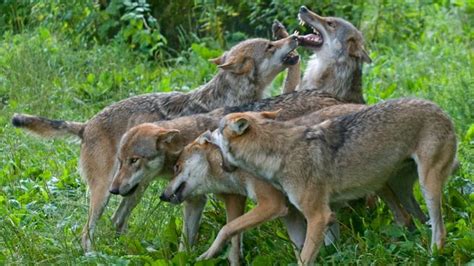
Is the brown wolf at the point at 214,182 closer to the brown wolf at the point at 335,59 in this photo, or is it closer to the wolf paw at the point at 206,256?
the wolf paw at the point at 206,256

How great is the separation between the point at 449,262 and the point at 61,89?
642cm

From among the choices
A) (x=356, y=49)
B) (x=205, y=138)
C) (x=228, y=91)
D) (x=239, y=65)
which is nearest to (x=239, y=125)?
(x=205, y=138)

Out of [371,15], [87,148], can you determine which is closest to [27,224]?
[87,148]

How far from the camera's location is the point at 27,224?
904 centimetres

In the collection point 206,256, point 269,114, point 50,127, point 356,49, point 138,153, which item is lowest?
point 206,256

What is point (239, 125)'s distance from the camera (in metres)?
7.68

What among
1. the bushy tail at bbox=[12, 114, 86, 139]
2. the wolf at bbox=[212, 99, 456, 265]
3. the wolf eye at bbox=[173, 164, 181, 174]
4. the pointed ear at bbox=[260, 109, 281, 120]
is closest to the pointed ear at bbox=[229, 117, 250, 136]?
the wolf at bbox=[212, 99, 456, 265]

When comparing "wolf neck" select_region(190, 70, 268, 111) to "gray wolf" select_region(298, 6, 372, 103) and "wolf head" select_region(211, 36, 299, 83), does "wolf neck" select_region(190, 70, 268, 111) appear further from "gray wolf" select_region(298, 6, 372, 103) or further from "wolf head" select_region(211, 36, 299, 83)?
"gray wolf" select_region(298, 6, 372, 103)

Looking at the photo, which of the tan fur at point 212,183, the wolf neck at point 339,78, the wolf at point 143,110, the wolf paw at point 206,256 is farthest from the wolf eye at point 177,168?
the wolf neck at point 339,78

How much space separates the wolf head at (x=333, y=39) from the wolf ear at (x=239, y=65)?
55cm

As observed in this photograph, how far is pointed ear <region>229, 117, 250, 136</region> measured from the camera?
7.66m

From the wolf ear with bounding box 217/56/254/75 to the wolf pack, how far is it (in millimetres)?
332

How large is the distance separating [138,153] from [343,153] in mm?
1487

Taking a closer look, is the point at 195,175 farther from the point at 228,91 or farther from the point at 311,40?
the point at 311,40
